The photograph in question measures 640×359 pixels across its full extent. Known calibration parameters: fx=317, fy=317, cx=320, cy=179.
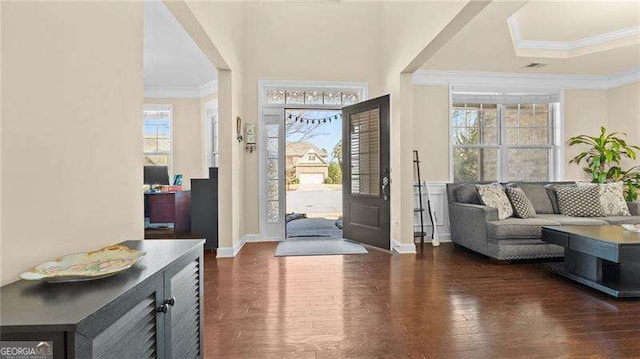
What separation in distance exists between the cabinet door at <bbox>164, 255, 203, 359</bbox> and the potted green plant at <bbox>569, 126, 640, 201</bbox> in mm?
6339

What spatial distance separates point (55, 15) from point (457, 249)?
497cm

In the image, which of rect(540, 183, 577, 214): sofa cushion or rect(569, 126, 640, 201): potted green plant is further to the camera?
rect(569, 126, 640, 201): potted green plant

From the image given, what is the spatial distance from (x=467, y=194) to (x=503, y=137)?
155 cm

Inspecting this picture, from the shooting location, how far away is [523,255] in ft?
12.9

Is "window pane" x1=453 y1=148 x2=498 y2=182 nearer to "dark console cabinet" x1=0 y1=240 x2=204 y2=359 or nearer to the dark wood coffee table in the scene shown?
the dark wood coffee table

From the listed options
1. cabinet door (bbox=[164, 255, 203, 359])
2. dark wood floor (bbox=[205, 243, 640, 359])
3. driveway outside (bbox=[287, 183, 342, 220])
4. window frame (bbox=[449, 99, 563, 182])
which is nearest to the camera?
cabinet door (bbox=[164, 255, 203, 359])

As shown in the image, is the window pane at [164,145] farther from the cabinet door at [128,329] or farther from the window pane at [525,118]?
the window pane at [525,118]

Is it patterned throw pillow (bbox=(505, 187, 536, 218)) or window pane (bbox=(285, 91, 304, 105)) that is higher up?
window pane (bbox=(285, 91, 304, 105))

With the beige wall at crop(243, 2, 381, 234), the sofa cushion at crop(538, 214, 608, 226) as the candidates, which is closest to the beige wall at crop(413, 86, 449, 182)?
the beige wall at crop(243, 2, 381, 234)

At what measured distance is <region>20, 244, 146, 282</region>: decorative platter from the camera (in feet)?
3.43

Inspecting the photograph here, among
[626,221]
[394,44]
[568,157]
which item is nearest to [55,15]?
[394,44]

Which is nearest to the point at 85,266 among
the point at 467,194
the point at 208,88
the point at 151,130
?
the point at 467,194

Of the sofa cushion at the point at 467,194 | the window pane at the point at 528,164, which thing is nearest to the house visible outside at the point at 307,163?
the window pane at the point at 528,164

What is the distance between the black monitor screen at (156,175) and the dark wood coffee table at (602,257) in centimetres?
613
